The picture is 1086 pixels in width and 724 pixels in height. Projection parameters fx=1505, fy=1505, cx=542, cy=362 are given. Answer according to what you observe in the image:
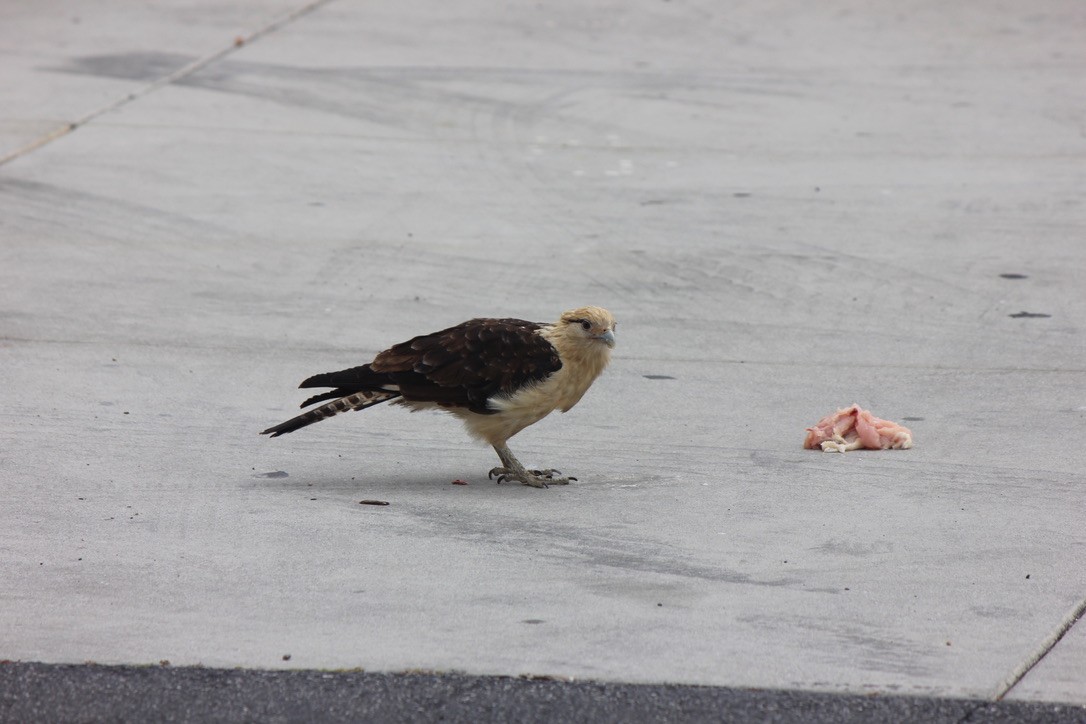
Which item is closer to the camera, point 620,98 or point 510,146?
point 510,146

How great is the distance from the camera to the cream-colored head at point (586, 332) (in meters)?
6.08

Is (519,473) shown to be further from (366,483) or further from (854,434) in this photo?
(854,434)

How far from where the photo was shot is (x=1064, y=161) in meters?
11.4

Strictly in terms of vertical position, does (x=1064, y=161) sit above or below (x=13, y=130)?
above

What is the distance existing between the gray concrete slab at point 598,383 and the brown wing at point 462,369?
1.30 feet

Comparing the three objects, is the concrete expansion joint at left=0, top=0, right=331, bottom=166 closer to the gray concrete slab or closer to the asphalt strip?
the gray concrete slab

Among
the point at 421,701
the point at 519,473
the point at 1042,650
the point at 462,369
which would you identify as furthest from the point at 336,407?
the point at 1042,650

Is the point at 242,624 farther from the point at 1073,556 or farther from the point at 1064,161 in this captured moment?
the point at 1064,161

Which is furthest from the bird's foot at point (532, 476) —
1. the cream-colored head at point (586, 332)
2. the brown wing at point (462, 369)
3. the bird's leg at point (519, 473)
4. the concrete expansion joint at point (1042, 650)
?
the concrete expansion joint at point (1042, 650)

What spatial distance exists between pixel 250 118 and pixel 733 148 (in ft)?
13.0

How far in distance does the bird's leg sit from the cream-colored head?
52 cm

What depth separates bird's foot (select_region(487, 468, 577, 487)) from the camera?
6230 millimetres

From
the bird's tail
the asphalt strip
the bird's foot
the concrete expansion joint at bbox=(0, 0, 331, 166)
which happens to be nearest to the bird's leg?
the bird's foot

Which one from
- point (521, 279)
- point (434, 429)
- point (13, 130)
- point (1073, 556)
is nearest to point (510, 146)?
point (521, 279)
